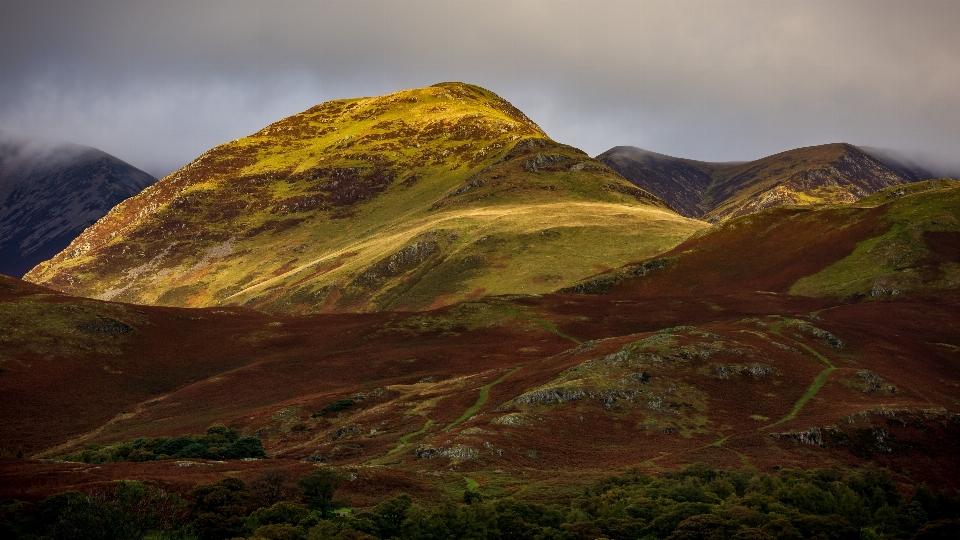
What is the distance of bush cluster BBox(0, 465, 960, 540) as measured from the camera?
137 feet

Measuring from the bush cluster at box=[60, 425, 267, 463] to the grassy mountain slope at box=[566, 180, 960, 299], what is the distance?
9833cm

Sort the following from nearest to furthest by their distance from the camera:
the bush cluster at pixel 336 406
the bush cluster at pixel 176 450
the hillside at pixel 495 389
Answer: the bush cluster at pixel 176 450
the hillside at pixel 495 389
the bush cluster at pixel 336 406

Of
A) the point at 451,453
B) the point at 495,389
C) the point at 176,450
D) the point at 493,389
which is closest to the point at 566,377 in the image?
the point at 495,389

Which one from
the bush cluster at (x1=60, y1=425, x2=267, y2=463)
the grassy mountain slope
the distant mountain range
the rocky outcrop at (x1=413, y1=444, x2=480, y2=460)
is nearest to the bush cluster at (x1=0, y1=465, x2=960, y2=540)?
the distant mountain range

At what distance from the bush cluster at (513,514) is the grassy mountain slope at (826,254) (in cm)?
8622

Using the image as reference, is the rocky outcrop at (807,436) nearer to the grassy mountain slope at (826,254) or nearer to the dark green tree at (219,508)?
the dark green tree at (219,508)

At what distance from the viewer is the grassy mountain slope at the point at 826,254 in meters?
133

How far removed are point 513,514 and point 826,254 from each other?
124 m

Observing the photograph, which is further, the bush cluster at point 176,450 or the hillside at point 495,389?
the hillside at point 495,389

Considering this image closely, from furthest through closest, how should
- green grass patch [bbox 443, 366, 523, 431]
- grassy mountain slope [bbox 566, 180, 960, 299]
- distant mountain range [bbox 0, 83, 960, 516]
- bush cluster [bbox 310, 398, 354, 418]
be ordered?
1. grassy mountain slope [bbox 566, 180, 960, 299]
2. bush cluster [bbox 310, 398, 354, 418]
3. green grass patch [bbox 443, 366, 523, 431]
4. distant mountain range [bbox 0, 83, 960, 516]

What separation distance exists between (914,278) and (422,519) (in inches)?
4604

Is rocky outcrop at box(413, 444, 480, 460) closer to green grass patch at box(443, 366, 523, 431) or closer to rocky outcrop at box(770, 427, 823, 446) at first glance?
green grass patch at box(443, 366, 523, 431)

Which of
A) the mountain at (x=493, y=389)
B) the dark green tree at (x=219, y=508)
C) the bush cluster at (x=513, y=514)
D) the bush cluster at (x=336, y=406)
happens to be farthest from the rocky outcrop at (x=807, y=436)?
the dark green tree at (x=219, y=508)

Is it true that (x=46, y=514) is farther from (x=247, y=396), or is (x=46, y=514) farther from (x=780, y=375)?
(x=780, y=375)
